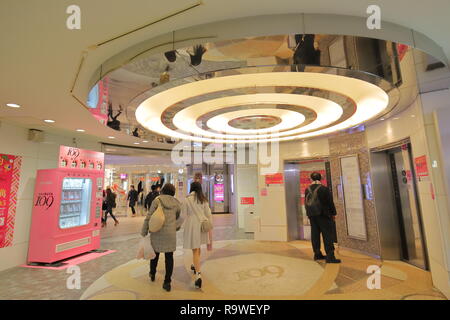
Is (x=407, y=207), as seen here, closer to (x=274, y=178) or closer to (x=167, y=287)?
(x=274, y=178)

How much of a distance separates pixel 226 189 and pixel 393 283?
9808 mm

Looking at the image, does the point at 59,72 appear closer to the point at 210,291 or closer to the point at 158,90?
the point at 158,90

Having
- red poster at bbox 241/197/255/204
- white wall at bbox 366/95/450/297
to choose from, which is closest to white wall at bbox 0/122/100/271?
red poster at bbox 241/197/255/204

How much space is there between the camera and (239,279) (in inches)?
151

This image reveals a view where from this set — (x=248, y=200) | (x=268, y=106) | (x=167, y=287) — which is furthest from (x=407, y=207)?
(x=167, y=287)

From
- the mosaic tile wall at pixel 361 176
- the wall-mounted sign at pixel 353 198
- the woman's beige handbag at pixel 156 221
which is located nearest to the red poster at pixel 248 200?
the mosaic tile wall at pixel 361 176

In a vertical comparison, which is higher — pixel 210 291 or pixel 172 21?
pixel 172 21

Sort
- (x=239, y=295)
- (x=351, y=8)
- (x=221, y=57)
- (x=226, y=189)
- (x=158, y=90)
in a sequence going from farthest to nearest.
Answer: (x=226, y=189) → (x=239, y=295) → (x=158, y=90) → (x=221, y=57) → (x=351, y=8)

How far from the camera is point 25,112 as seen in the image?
423 cm

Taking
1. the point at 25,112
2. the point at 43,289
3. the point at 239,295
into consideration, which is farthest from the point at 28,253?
the point at 239,295

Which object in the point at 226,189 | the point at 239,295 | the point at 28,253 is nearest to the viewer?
the point at 239,295

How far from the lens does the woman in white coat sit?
374 centimetres

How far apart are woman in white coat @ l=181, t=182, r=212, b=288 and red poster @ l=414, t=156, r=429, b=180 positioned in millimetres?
3274

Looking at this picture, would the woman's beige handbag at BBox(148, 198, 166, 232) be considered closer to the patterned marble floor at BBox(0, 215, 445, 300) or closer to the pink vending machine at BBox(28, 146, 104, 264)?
the patterned marble floor at BBox(0, 215, 445, 300)
